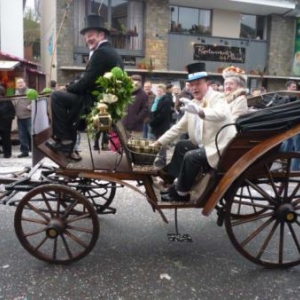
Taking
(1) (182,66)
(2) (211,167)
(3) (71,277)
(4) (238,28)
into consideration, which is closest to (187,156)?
(2) (211,167)

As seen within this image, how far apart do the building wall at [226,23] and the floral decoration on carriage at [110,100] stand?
1542 cm

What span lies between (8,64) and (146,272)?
9.61m

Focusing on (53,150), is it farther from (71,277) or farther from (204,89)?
(204,89)

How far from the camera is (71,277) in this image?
12.3 ft

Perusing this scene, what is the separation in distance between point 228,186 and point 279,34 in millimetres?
17625

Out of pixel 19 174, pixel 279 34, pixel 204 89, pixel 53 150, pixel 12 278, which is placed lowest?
pixel 12 278

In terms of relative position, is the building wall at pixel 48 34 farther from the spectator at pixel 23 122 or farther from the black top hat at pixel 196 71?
the black top hat at pixel 196 71

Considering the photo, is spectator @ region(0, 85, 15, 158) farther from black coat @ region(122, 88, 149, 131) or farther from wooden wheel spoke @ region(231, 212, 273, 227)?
wooden wheel spoke @ region(231, 212, 273, 227)

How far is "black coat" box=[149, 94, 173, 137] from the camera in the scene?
903cm

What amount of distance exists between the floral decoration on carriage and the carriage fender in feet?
3.75

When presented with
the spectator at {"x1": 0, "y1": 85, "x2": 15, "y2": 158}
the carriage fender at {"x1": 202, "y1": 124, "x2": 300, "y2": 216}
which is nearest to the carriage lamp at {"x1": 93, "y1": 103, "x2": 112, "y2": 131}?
the carriage fender at {"x1": 202, "y1": 124, "x2": 300, "y2": 216}

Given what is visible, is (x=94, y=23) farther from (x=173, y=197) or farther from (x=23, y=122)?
(x=23, y=122)

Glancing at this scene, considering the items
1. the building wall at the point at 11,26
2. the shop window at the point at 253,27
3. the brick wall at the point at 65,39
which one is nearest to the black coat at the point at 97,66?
the brick wall at the point at 65,39

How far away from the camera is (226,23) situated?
61.2ft
